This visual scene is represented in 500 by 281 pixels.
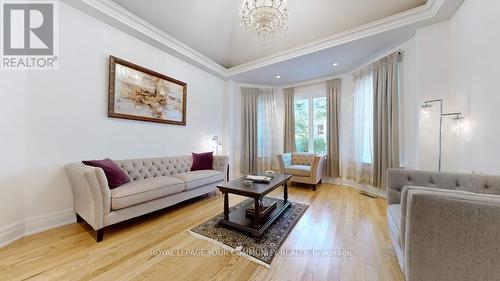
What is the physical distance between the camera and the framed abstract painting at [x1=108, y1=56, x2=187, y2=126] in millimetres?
2689

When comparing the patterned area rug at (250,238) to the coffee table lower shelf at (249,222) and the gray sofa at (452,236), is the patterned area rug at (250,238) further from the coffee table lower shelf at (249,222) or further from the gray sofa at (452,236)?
the gray sofa at (452,236)

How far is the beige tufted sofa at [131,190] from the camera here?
1.90 meters

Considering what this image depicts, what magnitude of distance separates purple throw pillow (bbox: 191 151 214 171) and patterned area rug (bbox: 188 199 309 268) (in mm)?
1320

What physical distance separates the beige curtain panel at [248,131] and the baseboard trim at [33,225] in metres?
3.54

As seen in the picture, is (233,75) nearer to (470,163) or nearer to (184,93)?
(184,93)

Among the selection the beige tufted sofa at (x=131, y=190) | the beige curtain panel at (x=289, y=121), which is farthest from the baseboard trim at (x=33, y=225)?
the beige curtain panel at (x=289, y=121)

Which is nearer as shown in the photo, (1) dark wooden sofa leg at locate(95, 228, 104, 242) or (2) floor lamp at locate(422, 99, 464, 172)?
(1) dark wooden sofa leg at locate(95, 228, 104, 242)

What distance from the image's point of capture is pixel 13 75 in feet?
6.35

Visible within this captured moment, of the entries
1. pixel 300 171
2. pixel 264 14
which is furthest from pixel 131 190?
pixel 300 171

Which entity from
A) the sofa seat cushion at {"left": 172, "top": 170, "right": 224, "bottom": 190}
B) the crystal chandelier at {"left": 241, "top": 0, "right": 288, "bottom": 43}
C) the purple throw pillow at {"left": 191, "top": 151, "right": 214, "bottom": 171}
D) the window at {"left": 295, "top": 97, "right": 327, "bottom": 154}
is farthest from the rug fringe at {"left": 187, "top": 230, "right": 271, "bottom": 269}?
the window at {"left": 295, "top": 97, "right": 327, "bottom": 154}

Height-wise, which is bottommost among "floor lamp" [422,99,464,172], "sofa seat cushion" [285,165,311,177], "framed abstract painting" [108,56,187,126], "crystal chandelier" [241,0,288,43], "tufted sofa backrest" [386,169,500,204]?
"sofa seat cushion" [285,165,311,177]

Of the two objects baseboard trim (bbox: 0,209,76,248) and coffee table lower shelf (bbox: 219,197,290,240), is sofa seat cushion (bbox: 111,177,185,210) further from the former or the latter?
coffee table lower shelf (bbox: 219,197,290,240)

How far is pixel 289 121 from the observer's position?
501cm

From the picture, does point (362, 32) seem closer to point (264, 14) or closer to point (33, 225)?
point (264, 14)
